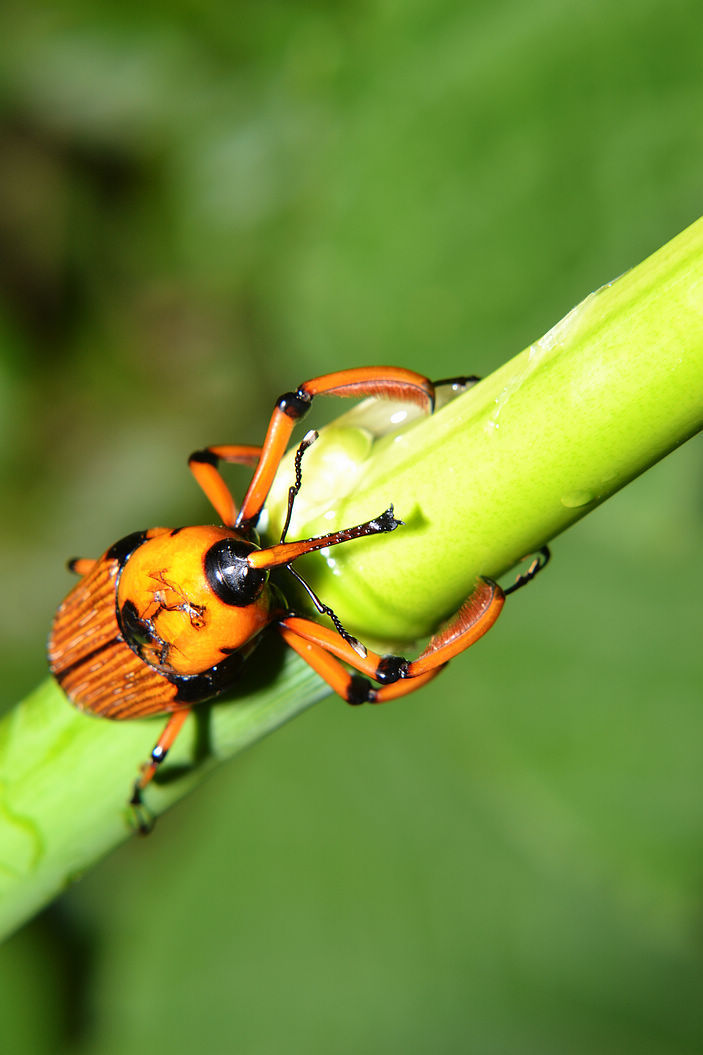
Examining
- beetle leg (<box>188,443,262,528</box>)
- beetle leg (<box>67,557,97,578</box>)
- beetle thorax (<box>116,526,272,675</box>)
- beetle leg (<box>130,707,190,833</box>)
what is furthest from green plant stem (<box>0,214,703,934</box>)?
beetle leg (<box>67,557,97,578</box>)

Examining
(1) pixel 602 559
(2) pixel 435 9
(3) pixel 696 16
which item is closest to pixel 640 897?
(1) pixel 602 559

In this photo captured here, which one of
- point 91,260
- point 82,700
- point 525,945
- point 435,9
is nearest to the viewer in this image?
point 82,700

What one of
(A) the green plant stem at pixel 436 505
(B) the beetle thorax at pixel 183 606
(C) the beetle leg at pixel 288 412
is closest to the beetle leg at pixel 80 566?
(B) the beetle thorax at pixel 183 606

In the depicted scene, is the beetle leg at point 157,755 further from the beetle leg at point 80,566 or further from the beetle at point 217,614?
the beetle leg at point 80,566

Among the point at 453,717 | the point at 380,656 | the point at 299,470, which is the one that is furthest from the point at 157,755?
the point at 453,717

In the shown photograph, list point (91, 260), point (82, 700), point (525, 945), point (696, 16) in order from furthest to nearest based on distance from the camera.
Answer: point (91, 260) → point (525, 945) → point (696, 16) → point (82, 700)

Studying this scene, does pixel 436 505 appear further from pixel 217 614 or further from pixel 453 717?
pixel 453 717

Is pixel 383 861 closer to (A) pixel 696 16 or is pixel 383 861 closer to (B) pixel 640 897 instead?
(B) pixel 640 897
